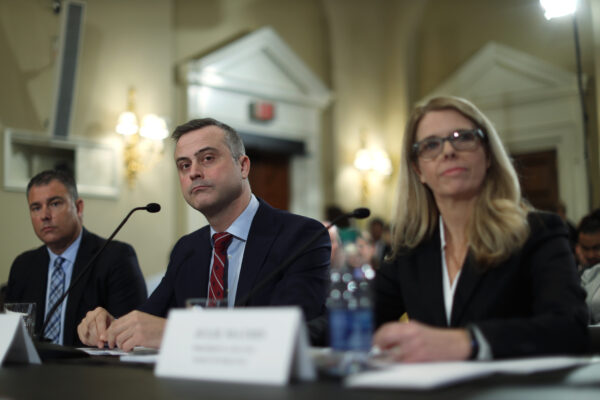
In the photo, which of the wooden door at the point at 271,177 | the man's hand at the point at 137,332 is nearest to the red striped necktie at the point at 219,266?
the man's hand at the point at 137,332

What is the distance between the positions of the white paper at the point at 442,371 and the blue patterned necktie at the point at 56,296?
78.8 inches

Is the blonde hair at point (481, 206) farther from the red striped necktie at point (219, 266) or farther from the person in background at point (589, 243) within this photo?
the person in background at point (589, 243)

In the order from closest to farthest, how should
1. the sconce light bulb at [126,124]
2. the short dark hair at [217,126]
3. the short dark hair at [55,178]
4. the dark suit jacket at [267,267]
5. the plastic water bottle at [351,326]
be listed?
1. the plastic water bottle at [351,326]
2. the dark suit jacket at [267,267]
3. the short dark hair at [217,126]
4. the short dark hair at [55,178]
5. the sconce light bulb at [126,124]

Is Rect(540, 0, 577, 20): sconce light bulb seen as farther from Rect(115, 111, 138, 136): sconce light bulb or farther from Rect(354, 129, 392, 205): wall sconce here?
Rect(115, 111, 138, 136): sconce light bulb

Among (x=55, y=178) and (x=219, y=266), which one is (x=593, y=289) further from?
(x=55, y=178)

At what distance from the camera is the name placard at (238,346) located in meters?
1.06

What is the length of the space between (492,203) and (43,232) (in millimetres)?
2128

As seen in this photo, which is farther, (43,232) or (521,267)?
(43,232)

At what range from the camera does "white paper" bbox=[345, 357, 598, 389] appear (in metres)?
0.99

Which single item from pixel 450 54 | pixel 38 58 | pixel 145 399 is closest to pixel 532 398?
pixel 145 399

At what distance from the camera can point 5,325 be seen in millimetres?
1529

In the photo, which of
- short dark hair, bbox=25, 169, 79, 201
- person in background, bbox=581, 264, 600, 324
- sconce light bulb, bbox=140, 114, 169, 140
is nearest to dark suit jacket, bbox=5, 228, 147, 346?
short dark hair, bbox=25, 169, 79, 201

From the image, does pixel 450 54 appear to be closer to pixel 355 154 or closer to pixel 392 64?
pixel 392 64

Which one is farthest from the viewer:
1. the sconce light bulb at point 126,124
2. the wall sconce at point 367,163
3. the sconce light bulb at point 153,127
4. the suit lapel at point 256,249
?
the wall sconce at point 367,163
